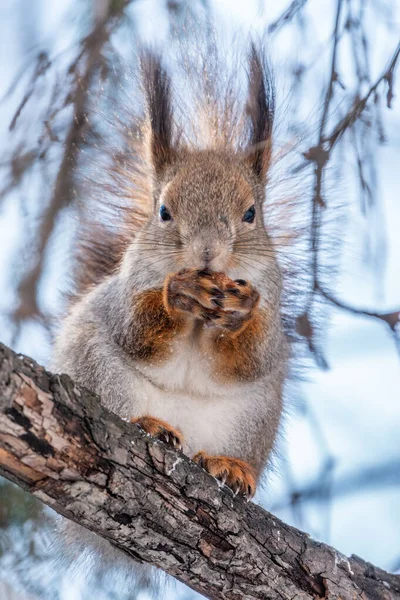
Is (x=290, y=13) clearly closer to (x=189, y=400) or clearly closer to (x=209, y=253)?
(x=209, y=253)

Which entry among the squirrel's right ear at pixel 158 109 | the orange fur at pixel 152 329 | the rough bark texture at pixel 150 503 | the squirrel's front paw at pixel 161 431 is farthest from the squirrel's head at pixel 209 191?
the rough bark texture at pixel 150 503

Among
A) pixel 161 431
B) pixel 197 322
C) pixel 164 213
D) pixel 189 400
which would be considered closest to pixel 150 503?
pixel 161 431

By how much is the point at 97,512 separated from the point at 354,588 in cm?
72

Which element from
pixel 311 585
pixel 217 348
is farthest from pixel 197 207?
pixel 311 585

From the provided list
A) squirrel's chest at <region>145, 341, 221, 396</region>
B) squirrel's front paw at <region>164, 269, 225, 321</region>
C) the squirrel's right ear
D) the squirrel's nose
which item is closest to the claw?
squirrel's front paw at <region>164, 269, 225, 321</region>

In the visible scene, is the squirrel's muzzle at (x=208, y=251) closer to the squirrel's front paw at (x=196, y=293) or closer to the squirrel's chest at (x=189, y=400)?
the squirrel's front paw at (x=196, y=293)

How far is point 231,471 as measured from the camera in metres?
1.86

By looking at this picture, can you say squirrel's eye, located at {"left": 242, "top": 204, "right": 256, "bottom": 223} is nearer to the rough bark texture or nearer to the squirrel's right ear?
the squirrel's right ear

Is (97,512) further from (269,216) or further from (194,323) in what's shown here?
(269,216)

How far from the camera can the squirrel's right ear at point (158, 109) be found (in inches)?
93.0

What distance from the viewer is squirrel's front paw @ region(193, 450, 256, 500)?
1.83 meters

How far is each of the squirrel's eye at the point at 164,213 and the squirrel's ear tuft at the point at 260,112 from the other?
0.40 meters

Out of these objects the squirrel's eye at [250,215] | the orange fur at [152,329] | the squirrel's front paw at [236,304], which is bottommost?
the orange fur at [152,329]

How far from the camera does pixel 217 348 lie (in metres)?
2.09
